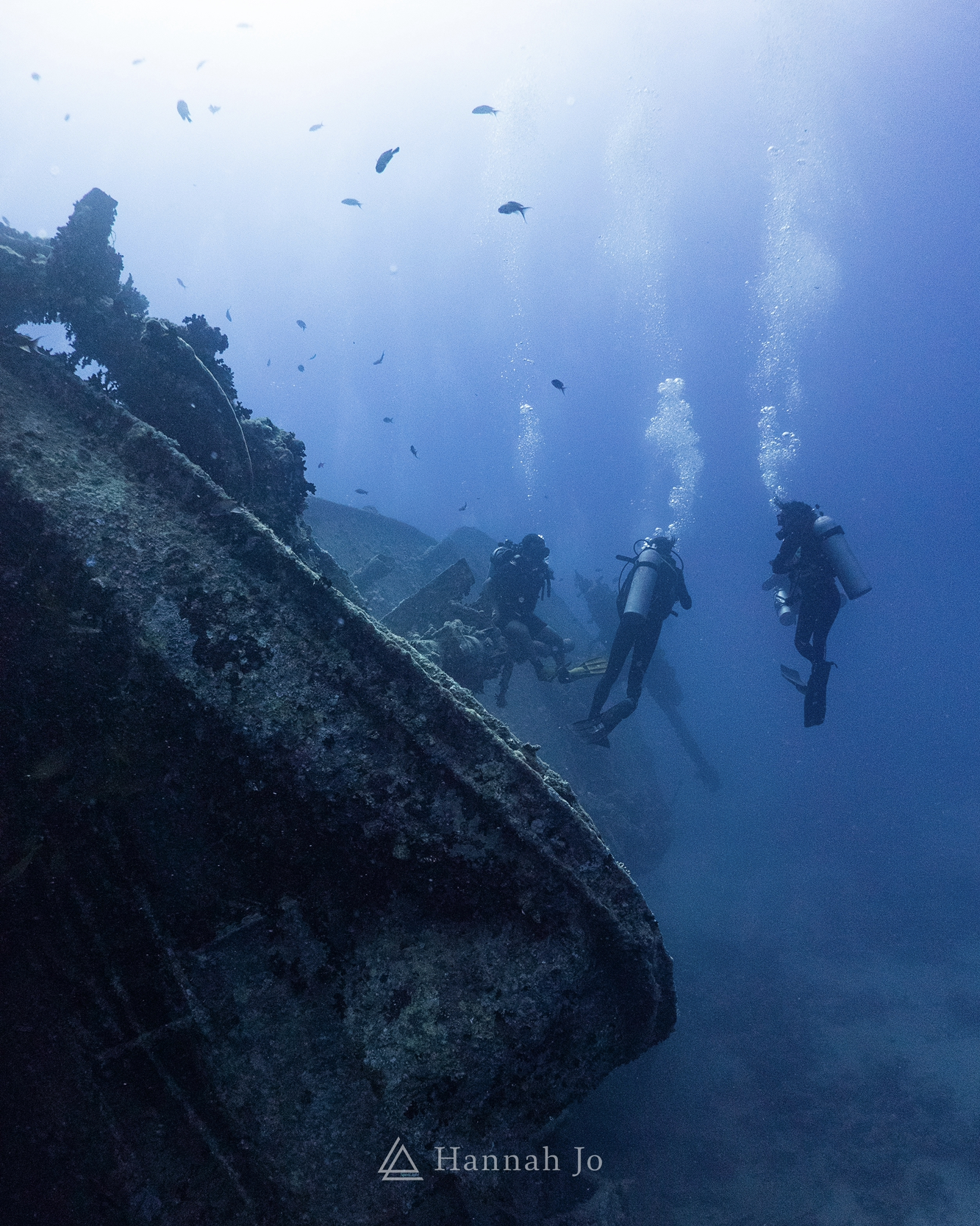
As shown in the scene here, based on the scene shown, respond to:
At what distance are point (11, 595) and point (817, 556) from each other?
9478 millimetres

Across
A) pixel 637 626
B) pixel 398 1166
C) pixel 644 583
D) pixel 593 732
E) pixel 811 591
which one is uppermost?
pixel 811 591

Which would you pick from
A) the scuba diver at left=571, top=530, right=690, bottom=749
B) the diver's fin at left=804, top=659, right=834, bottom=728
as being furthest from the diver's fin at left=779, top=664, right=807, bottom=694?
the scuba diver at left=571, top=530, right=690, bottom=749

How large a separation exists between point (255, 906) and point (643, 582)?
23.9 feet

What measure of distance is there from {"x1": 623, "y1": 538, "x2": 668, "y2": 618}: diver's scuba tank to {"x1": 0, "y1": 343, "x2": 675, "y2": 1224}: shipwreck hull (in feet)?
20.1

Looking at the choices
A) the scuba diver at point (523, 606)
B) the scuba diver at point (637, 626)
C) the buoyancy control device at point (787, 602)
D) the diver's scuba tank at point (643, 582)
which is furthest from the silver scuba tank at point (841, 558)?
the scuba diver at point (523, 606)

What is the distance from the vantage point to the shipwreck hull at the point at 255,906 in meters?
1.93

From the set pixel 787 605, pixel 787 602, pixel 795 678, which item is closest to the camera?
pixel 795 678

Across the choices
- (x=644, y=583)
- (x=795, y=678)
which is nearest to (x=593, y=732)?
(x=644, y=583)

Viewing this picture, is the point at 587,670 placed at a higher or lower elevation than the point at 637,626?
lower

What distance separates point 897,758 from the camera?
54.2 m

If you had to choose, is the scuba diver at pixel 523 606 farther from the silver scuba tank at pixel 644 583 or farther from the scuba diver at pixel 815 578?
the scuba diver at pixel 815 578

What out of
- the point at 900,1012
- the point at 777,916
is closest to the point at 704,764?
the point at 777,916

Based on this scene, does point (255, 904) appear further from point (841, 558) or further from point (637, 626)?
point (841, 558)

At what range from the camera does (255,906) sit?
2082mm
